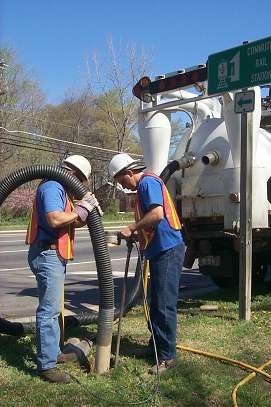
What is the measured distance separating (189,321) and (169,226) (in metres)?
2.13

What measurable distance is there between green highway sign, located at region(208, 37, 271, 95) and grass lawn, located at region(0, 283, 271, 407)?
2.71 m

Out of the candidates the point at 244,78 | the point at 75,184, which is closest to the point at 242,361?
the point at 75,184

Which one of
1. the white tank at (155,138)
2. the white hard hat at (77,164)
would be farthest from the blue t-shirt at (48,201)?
the white tank at (155,138)

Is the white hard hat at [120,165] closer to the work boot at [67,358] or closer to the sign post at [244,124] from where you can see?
the work boot at [67,358]

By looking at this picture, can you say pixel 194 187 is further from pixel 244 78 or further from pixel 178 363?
pixel 178 363

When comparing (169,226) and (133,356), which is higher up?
(169,226)

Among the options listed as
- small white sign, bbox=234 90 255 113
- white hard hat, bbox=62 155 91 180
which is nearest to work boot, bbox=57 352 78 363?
white hard hat, bbox=62 155 91 180

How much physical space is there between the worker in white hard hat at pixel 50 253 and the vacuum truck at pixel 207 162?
3.04 meters

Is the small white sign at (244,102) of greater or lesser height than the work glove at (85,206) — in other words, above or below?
above

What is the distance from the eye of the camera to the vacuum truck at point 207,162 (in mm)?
7336

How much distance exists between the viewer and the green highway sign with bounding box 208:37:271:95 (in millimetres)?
6328

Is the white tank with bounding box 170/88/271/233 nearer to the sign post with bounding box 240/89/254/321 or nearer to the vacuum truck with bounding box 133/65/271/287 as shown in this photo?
the vacuum truck with bounding box 133/65/271/287

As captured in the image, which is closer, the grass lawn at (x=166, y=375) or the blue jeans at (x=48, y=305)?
the grass lawn at (x=166, y=375)

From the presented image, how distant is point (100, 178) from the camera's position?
4947cm
